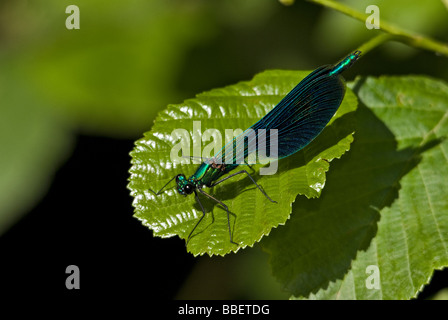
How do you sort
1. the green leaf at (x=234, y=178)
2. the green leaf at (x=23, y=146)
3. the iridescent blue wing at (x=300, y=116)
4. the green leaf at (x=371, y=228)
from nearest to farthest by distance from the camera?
the green leaf at (x=234, y=178)
the iridescent blue wing at (x=300, y=116)
the green leaf at (x=371, y=228)
the green leaf at (x=23, y=146)

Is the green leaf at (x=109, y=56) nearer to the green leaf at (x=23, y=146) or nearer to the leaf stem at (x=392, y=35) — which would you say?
the green leaf at (x=23, y=146)

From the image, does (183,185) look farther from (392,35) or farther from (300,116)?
(392,35)

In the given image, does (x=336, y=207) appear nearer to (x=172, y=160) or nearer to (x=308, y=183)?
(x=308, y=183)

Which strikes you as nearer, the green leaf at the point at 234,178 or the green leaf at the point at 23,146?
the green leaf at the point at 234,178

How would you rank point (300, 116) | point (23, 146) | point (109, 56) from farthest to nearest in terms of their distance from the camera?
point (109, 56) < point (23, 146) < point (300, 116)

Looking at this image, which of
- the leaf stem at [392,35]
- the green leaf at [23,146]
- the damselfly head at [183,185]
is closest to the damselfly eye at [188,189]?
the damselfly head at [183,185]

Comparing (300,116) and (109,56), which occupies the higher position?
(109,56)

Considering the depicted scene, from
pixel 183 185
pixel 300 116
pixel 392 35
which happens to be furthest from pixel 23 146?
pixel 392 35
